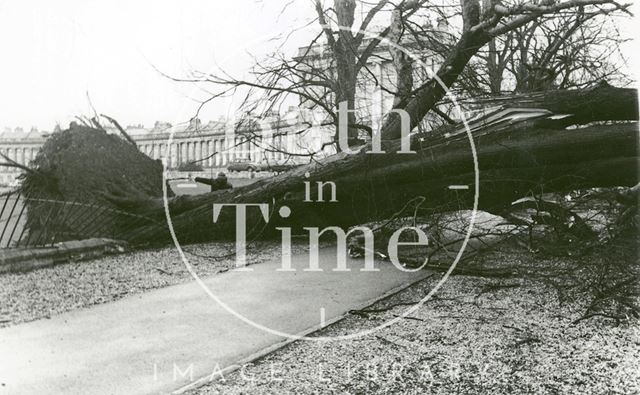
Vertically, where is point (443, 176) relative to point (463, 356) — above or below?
above

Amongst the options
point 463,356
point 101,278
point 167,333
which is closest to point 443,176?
point 463,356

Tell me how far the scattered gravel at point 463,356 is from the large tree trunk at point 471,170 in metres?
2.12

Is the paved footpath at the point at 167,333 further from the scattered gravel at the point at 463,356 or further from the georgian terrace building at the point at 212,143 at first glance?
the georgian terrace building at the point at 212,143

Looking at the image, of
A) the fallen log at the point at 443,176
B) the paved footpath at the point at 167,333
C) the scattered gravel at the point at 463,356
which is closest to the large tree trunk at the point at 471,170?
the fallen log at the point at 443,176

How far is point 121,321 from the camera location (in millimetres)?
5066

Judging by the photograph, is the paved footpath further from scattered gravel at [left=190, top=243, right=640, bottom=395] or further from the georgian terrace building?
the georgian terrace building

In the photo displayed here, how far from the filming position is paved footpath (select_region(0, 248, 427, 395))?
12.3 feet

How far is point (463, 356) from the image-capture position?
4328mm

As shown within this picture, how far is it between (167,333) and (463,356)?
2.27m

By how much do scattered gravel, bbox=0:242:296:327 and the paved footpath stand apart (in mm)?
306

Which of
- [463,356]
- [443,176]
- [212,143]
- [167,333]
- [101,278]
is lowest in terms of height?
[463,356]

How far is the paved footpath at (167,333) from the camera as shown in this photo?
3752mm

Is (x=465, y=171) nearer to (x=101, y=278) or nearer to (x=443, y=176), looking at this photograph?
(x=443, y=176)

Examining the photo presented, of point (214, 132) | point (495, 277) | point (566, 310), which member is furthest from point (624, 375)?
point (214, 132)
